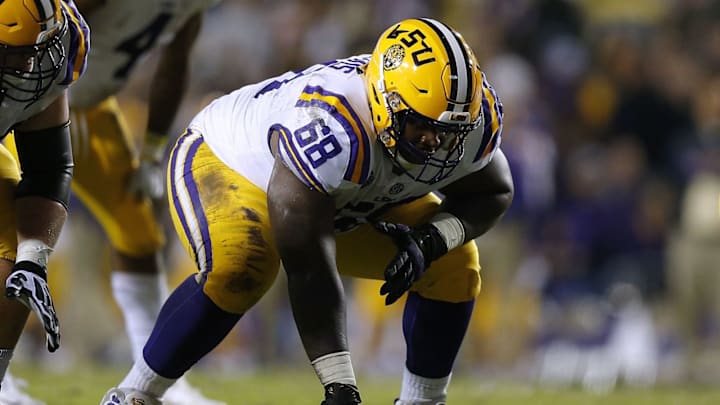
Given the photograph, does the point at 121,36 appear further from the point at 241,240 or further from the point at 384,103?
the point at 384,103

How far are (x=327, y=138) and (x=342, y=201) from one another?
239 millimetres

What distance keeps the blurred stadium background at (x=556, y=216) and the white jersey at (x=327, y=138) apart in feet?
12.9

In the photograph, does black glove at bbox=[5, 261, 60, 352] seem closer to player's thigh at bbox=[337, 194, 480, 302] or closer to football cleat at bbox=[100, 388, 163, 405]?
football cleat at bbox=[100, 388, 163, 405]

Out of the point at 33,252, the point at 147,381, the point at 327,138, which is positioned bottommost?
the point at 147,381

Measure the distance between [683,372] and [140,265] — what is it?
4.27m

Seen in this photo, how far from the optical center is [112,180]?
4.84 meters

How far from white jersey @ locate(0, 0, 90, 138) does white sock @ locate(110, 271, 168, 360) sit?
5.01 ft

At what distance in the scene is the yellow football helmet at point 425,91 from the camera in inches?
130

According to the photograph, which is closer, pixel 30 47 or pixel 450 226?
pixel 30 47

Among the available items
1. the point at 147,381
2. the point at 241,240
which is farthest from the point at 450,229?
the point at 147,381

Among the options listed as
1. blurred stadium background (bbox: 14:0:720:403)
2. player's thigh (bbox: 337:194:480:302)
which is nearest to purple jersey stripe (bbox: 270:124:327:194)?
player's thigh (bbox: 337:194:480:302)

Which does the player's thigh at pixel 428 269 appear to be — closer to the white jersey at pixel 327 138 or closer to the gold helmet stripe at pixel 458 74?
the white jersey at pixel 327 138

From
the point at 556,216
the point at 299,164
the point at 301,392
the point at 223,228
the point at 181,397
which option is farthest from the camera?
the point at 556,216

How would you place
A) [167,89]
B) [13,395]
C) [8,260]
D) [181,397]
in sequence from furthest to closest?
[167,89]
[181,397]
[13,395]
[8,260]
